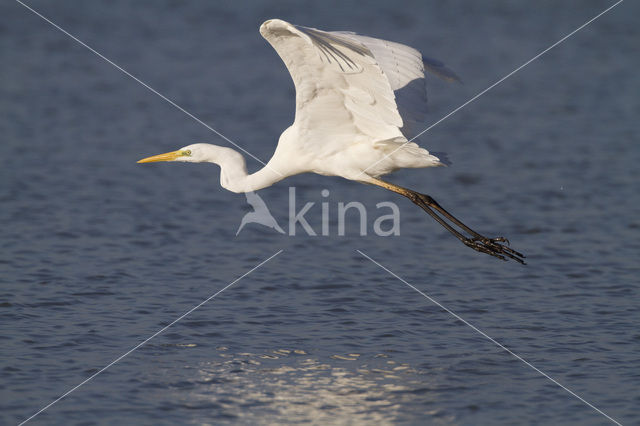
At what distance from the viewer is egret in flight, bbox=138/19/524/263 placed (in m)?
7.44

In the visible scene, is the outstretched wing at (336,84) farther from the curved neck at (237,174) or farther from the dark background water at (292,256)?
the dark background water at (292,256)

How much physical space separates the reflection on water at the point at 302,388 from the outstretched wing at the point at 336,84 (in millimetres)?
1968

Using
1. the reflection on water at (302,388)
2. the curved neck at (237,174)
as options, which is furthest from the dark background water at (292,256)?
the curved neck at (237,174)

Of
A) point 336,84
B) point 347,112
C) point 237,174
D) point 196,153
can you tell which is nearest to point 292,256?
point 237,174

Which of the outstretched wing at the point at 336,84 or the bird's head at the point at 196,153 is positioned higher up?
the outstretched wing at the point at 336,84

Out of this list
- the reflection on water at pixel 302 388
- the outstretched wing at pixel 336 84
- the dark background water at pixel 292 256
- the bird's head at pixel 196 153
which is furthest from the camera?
the bird's head at pixel 196 153

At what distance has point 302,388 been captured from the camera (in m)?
7.39

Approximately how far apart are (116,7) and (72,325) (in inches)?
629

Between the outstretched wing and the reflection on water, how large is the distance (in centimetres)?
197

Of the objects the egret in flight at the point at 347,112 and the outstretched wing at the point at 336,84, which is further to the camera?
the egret in flight at the point at 347,112

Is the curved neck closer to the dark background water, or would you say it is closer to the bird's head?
the bird's head

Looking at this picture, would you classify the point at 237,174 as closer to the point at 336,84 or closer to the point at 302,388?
the point at 336,84

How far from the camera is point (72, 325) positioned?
8.51m

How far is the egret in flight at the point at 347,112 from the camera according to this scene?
7441 mm
